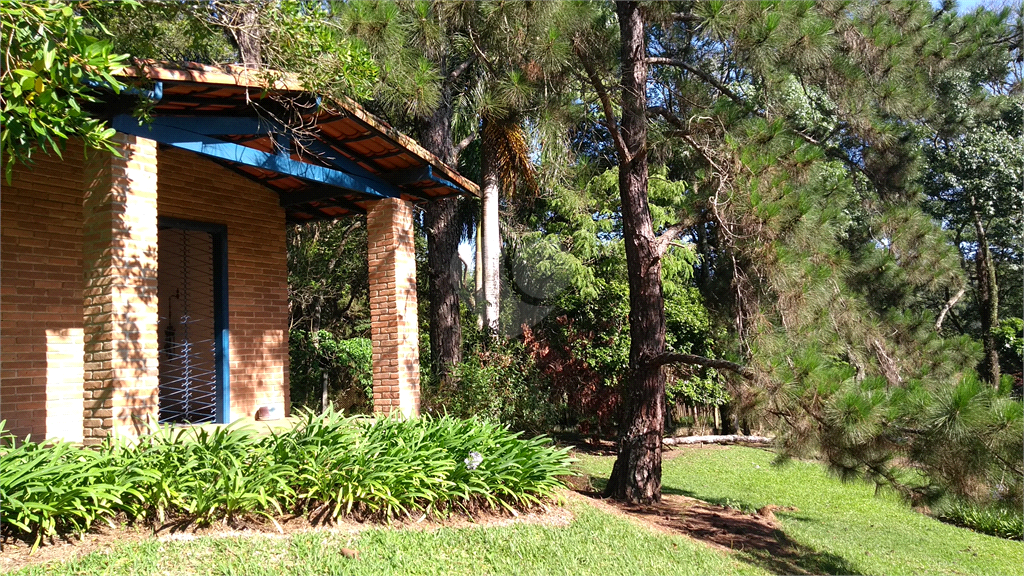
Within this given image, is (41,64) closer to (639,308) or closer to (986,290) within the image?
(639,308)

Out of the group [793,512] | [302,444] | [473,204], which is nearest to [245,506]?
[302,444]

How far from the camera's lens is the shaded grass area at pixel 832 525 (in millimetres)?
7582

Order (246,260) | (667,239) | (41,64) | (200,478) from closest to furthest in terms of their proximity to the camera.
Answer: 1. (41,64)
2. (200,478)
3. (667,239)
4. (246,260)

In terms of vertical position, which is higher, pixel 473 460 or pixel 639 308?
pixel 639 308

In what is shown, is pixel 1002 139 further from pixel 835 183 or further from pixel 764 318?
pixel 764 318

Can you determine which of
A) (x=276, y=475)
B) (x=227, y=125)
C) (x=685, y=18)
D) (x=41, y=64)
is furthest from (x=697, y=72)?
(x=41, y=64)

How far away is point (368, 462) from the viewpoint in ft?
20.1

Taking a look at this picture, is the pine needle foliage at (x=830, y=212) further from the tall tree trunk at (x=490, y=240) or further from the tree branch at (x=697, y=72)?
the tall tree trunk at (x=490, y=240)

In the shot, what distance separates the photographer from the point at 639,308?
30.2ft

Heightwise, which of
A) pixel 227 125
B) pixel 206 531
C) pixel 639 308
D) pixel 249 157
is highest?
pixel 227 125

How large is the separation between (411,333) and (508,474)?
2935 millimetres

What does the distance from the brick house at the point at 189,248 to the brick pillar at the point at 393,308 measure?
0.07 ft

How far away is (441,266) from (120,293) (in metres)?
7.35

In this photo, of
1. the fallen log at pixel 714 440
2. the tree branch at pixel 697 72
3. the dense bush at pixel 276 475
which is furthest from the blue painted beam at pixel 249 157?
the fallen log at pixel 714 440
